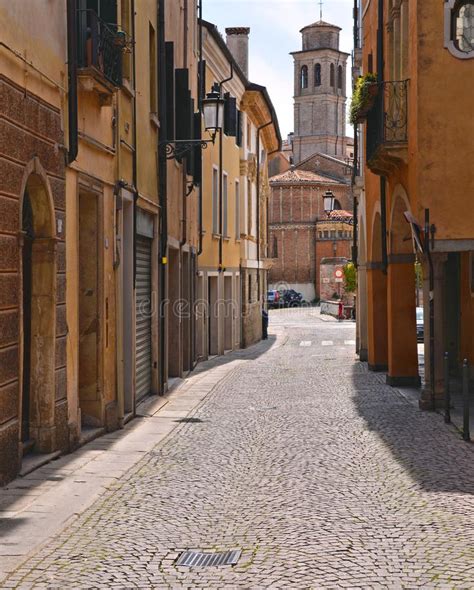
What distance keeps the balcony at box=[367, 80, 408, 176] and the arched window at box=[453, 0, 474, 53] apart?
1000 mm

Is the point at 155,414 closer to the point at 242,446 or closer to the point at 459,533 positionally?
the point at 242,446

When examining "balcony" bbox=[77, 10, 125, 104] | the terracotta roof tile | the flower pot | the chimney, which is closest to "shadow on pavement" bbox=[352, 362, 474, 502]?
the flower pot

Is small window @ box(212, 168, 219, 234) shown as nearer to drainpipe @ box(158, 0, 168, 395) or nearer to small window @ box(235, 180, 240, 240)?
small window @ box(235, 180, 240, 240)

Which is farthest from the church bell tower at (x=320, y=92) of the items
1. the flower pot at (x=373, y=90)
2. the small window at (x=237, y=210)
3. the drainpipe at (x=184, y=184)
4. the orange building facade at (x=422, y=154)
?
the flower pot at (x=373, y=90)

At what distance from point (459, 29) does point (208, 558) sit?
966cm

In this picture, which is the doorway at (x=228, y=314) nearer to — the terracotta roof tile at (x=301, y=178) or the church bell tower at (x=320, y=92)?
the terracotta roof tile at (x=301, y=178)

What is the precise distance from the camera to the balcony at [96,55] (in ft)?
35.3

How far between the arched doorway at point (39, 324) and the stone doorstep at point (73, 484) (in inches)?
12.4

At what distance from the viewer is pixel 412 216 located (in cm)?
1405

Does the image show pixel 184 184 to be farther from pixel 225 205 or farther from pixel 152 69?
pixel 225 205

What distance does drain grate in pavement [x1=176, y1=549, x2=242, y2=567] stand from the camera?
257 inches

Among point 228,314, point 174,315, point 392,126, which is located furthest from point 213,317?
point 392,126

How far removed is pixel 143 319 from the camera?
15.6m

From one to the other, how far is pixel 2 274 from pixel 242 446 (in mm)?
4046
